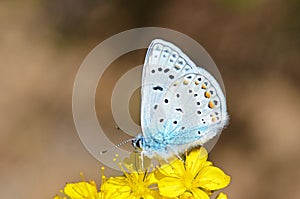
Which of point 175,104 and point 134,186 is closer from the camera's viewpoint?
point 134,186

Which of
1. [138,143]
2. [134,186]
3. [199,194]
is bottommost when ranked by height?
[199,194]

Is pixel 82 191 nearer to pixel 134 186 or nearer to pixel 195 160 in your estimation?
pixel 134 186

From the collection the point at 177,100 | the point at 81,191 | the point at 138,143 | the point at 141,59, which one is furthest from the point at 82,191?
the point at 141,59

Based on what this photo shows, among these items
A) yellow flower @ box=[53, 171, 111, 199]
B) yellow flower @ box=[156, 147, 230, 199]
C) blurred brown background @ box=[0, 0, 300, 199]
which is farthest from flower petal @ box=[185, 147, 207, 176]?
blurred brown background @ box=[0, 0, 300, 199]

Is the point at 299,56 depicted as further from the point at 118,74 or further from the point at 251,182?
the point at 118,74

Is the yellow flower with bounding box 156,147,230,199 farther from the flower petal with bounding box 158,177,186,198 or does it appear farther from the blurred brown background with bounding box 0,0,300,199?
the blurred brown background with bounding box 0,0,300,199

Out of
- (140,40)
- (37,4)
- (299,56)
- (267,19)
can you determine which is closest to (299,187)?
(299,56)
